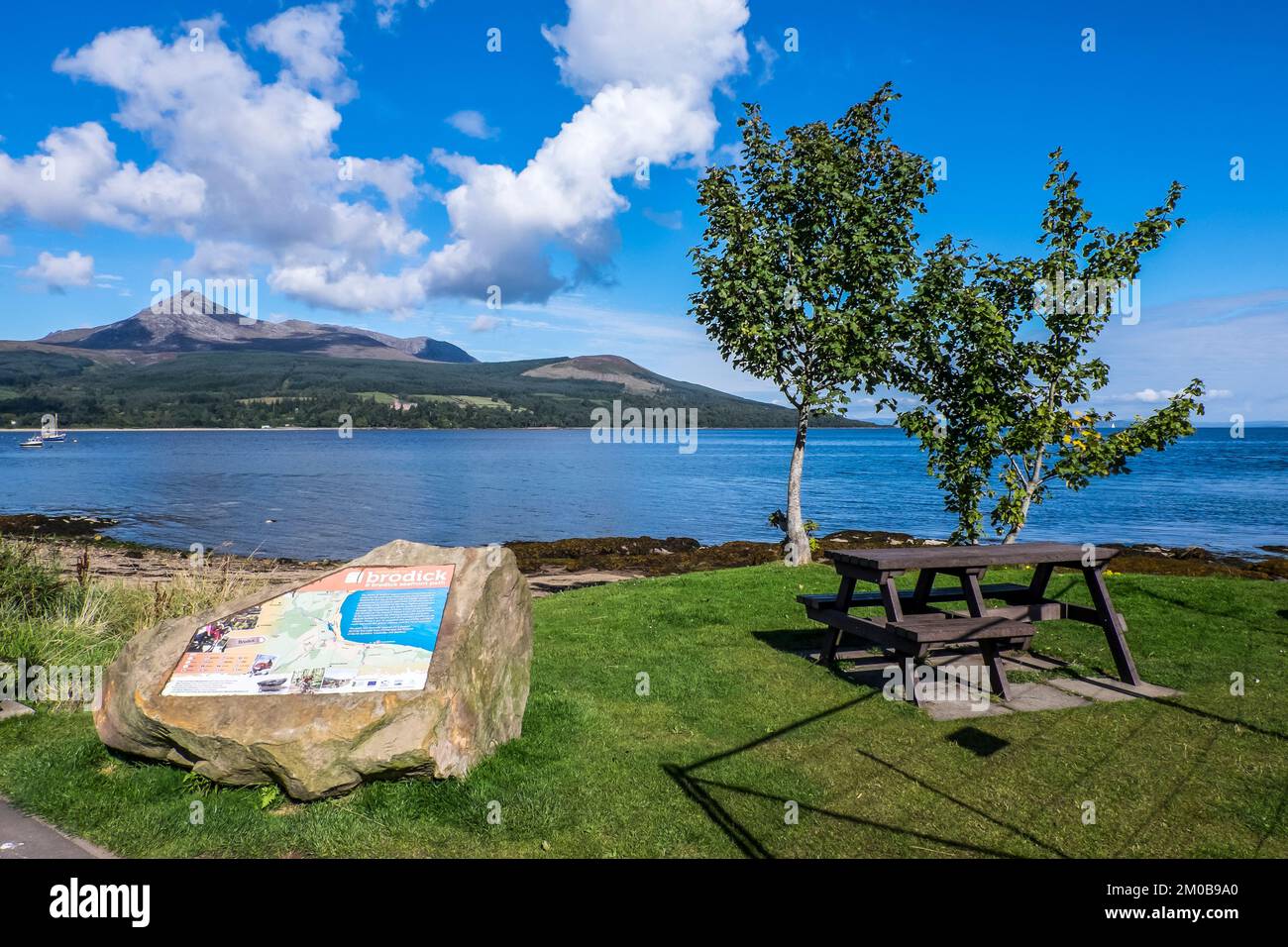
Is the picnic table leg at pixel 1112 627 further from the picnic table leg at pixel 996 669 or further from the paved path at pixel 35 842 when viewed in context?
the paved path at pixel 35 842

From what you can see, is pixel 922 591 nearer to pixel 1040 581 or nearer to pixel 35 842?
pixel 1040 581

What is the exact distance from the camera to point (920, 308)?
1392 cm

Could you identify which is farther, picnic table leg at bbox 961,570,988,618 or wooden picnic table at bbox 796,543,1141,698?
picnic table leg at bbox 961,570,988,618

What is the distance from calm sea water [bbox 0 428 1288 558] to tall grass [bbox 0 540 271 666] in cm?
1906

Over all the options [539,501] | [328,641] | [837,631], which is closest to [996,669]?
[837,631]

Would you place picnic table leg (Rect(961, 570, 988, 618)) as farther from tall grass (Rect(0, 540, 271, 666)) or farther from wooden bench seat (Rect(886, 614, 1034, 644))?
tall grass (Rect(0, 540, 271, 666))

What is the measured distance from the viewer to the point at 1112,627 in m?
7.77

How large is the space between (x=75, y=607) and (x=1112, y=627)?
12.2 meters

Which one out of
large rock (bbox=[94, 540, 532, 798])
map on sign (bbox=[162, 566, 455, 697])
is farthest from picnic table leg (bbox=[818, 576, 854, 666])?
map on sign (bbox=[162, 566, 455, 697])

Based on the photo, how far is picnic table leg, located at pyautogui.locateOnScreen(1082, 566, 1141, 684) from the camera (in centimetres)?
759

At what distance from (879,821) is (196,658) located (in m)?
4.80

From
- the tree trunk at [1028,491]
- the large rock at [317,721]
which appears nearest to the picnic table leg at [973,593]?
the large rock at [317,721]
